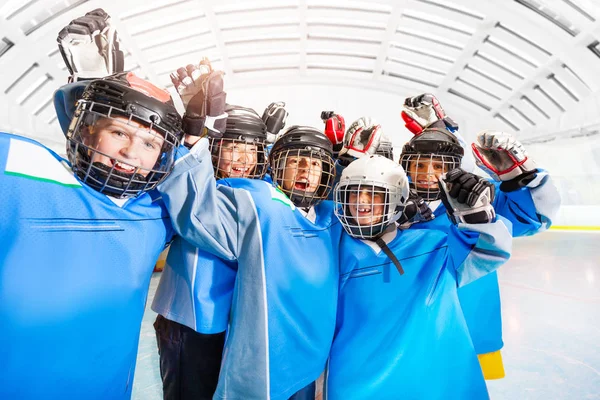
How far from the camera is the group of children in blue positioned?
972 mm

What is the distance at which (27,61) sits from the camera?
838cm

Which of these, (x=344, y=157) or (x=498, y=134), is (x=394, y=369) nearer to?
(x=498, y=134)

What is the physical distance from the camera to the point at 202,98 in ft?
4.10

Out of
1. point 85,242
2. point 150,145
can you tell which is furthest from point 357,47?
point 85,242

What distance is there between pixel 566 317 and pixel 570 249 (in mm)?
4378

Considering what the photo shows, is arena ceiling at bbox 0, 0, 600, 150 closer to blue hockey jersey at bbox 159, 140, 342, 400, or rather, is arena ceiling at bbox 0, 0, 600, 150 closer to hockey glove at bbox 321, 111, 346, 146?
hockey glove at bbox 321, 111, 346, 146

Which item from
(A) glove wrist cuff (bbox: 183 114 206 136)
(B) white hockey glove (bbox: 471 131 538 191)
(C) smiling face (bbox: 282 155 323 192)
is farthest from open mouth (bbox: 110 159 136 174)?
(B) white hockey glove (bbox: 471 131 538 191)

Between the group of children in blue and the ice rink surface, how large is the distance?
0.94 m

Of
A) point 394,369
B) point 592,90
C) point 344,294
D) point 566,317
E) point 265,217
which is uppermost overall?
point 592,90

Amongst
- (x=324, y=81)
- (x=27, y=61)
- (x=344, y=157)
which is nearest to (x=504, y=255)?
(x=344, y=157)

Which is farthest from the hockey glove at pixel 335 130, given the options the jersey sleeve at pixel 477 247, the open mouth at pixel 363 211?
the jersey sleeve at pixel 477 247

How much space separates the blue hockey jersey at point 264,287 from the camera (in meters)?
1.30

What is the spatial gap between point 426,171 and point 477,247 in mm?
530

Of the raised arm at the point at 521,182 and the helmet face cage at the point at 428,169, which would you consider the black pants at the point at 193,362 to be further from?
the raised arm at the point at 521,182
